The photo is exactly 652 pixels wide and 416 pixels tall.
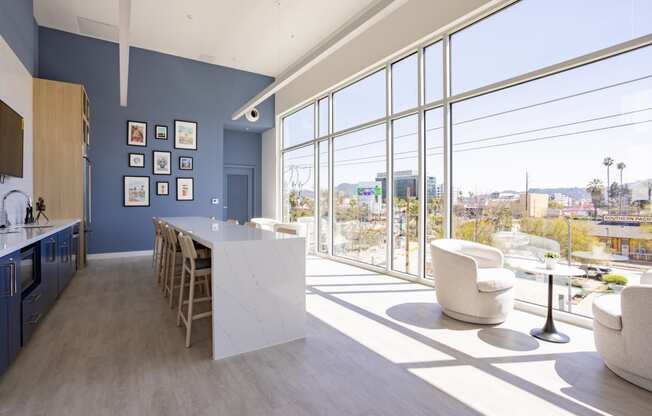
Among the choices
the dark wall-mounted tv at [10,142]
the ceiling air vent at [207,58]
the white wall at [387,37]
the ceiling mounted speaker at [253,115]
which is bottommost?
the dark wall-mounted tv at [10,142]

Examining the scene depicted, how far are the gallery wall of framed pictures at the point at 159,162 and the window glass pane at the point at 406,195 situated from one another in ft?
16.4

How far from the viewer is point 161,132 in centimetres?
796

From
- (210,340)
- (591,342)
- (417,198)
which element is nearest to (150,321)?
(210,340)

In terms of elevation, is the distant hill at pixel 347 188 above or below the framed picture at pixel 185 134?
below

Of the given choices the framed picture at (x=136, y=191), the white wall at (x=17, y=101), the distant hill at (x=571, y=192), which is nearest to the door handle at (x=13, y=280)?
the white wall at (x=17, y=101)

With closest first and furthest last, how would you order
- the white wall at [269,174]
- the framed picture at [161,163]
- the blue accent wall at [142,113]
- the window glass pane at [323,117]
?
the blue accent wall at [142,113]
the window glass pane at [323,117]
the framed picture at [161,163]
the white wall at [269,174]

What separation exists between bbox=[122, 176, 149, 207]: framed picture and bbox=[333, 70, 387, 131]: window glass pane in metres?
4.39

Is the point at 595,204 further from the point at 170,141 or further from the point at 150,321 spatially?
the point at 170,141

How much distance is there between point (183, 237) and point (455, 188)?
3454 mm

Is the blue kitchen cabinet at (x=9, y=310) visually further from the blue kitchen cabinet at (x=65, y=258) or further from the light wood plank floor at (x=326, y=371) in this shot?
the blue kitchen cabinet at (x=65, y=258)

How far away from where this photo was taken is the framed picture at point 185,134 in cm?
812

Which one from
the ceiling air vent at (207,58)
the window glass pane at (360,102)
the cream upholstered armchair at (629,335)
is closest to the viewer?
the cream upholstered armchair at (629,335)

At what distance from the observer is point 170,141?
8062 mm

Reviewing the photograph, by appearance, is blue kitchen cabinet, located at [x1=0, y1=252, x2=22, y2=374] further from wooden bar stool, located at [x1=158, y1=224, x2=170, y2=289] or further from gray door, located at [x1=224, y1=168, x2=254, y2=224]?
gray door, located at [x1=224, y1=168, x2=254, y2=224]
